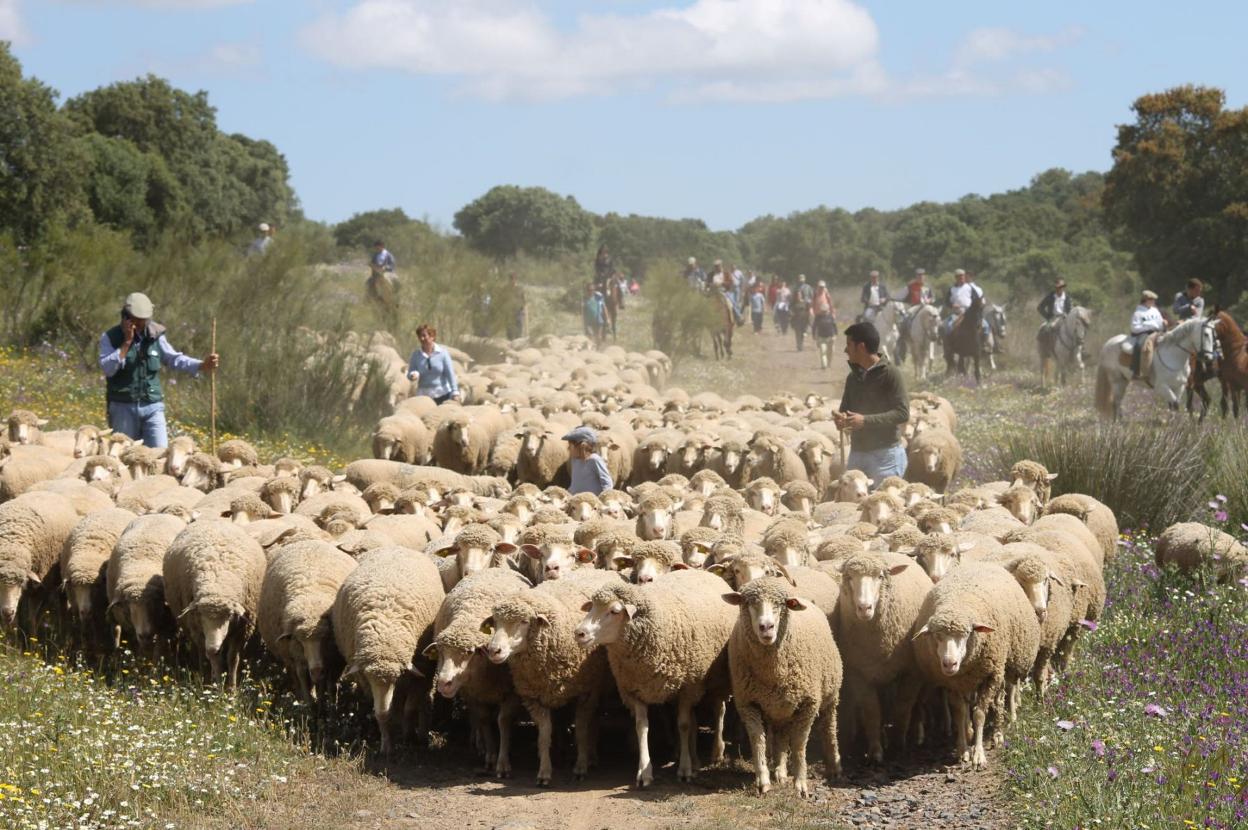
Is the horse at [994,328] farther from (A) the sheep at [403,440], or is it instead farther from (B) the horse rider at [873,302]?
(A) the sheep at [403,440]

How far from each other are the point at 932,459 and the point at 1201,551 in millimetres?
3575

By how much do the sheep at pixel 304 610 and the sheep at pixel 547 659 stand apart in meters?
1.25

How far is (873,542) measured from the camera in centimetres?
979

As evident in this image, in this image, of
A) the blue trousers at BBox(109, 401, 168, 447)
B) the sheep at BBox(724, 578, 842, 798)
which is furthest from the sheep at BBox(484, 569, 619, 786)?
the blue trousers at BBox(109, 401, 168, 447)

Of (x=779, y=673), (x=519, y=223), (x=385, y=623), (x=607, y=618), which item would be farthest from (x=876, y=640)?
(x=519, y=223)

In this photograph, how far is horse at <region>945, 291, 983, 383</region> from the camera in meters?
30.3

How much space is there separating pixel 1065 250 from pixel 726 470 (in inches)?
1729

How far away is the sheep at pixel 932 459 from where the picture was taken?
1519 cm

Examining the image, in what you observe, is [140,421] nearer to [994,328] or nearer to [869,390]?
[869,390]

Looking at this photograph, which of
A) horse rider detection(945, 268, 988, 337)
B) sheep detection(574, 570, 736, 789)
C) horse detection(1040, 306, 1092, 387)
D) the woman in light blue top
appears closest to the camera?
sheep detection(574, 570, 736, 789)

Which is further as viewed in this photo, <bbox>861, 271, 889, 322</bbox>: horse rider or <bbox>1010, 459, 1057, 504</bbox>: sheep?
<bbox>861, 271, 889, 322</bbox>: horse rider

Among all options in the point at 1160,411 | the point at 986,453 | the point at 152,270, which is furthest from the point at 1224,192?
the point at 152,270

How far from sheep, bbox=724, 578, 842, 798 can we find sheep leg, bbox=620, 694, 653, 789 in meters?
0.50

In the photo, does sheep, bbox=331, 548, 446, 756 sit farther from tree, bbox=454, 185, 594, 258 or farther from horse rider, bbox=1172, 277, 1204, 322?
tree, bbox=454, 185, 594, 258
